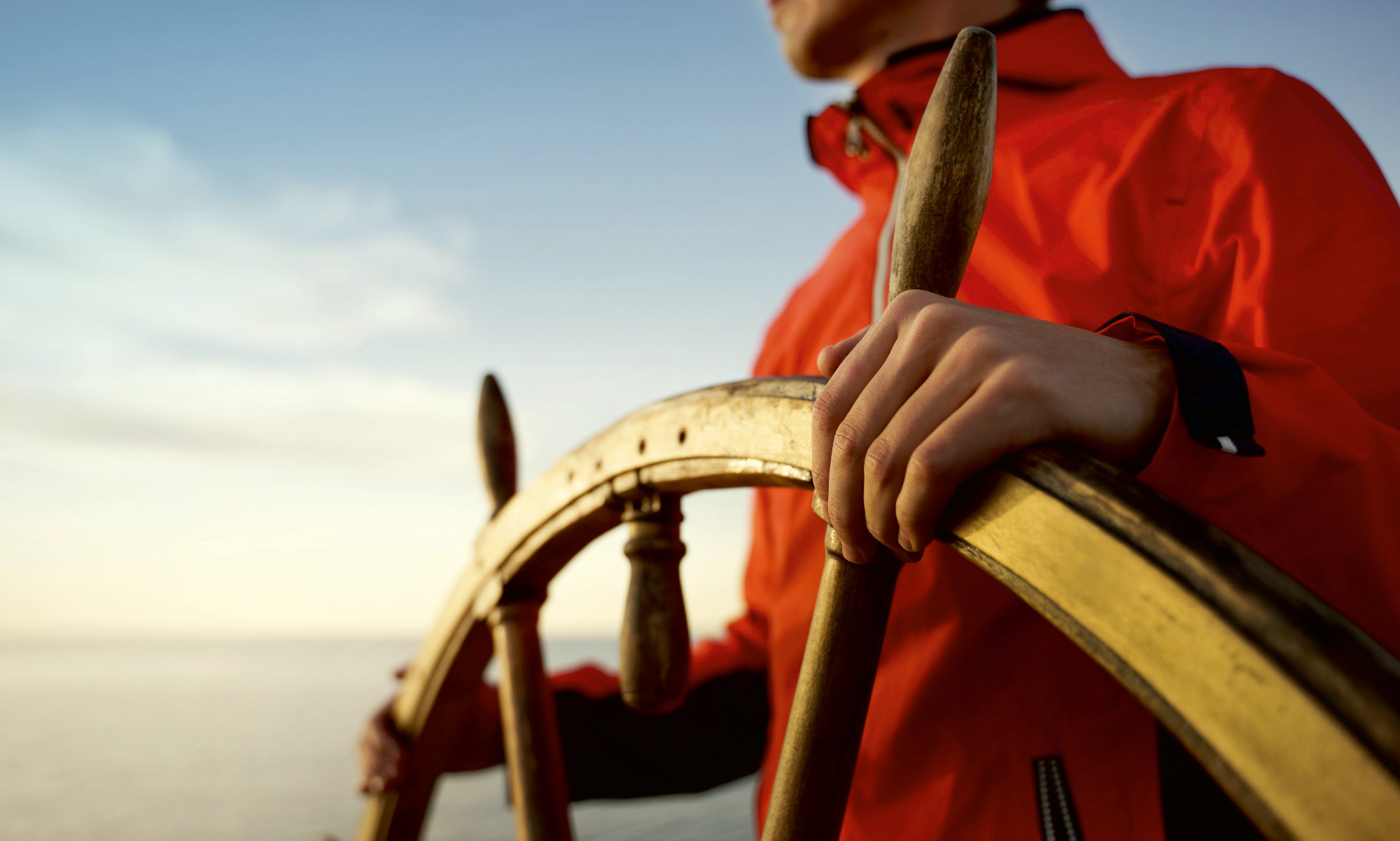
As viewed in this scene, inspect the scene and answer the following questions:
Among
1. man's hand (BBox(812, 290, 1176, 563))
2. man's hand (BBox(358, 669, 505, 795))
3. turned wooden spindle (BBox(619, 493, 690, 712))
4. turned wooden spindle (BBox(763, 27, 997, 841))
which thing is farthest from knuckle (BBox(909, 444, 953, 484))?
man's hand (BBox(358, 669, 505, 795))

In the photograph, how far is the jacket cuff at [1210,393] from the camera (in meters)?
0.50

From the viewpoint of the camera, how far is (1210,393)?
520 millimetres

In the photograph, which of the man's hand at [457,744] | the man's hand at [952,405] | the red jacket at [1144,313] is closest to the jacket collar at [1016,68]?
the red jacket at [1144,313]

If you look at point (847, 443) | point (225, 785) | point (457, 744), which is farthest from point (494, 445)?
point (225, 785)

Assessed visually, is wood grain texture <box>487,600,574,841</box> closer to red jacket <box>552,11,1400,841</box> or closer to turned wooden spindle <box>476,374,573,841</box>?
turned wooden spindle <box>476,374,573,841</box>

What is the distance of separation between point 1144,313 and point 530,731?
3.03 ft

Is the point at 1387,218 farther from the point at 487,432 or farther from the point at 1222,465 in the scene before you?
the point at 487,432

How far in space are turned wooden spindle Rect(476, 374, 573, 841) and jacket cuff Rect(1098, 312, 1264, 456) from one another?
0.88 meters

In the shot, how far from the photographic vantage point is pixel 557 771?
1092 millimetres

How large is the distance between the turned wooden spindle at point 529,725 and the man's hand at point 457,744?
0.28 m

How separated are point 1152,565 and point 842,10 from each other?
1146 mm

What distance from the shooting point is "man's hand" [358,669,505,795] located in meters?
1.39

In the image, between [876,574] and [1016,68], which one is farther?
[1016,68]

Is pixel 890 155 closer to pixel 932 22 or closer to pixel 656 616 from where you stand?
pixel 932 22
